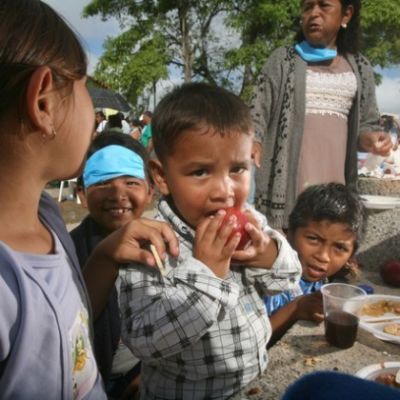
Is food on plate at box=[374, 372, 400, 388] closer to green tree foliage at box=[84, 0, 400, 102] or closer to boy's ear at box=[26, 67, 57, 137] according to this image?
boy's ear at box=[26, 67, 57, 137]

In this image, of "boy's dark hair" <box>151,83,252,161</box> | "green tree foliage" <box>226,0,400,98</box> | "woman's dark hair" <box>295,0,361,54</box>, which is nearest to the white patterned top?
"woman's dark hair" <box>295,0,361,54</box>

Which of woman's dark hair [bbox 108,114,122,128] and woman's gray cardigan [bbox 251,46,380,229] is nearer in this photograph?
woman's gray cardigan [bbox 251,46,380,229]

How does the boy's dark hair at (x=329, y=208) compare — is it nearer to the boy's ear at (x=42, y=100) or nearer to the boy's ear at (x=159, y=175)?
the boy's ear at (x=159, y=175)

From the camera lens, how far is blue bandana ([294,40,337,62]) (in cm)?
312

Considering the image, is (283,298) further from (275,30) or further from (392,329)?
(275,30)

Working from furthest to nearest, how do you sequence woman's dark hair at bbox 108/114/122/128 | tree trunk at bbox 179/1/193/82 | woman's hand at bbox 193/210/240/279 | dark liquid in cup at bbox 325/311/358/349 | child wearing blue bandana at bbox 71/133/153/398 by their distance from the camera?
tree trunk at bbox 179/1/193/82, woman's dark hair at bbox 108/114/122/128, child wearing blue bandana at bbox 71/133/153/398, dark liquid in cup at bbox 325/311/358/349, woman's hand at bbox 193/210/240/279

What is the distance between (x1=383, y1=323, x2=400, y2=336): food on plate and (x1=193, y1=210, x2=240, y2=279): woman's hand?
2.99ft

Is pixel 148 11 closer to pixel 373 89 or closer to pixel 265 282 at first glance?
pixel 373 89

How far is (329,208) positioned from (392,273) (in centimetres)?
98

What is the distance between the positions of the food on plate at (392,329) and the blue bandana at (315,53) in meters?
1.98

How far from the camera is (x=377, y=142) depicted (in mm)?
3189

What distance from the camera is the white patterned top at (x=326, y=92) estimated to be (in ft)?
10.2

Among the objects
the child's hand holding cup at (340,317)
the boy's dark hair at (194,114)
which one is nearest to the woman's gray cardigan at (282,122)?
the child's hand holding cup at (340,317)

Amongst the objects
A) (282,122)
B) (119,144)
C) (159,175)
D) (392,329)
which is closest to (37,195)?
(159,175)
